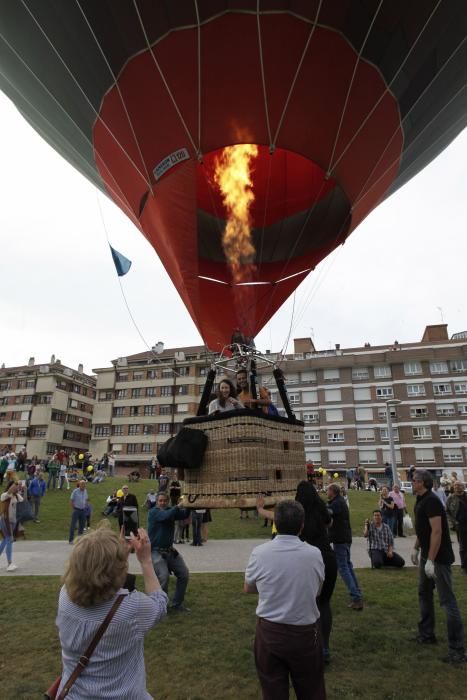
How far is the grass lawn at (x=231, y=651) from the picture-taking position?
379 centimetres

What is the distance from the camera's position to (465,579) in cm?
731

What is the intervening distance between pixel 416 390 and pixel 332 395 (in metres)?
8.89

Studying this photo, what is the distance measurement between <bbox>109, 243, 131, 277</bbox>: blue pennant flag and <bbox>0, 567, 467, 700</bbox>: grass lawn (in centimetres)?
557

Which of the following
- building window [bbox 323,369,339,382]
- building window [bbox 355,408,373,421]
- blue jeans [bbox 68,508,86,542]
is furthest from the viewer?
building window [bbox 323,369,339,382]

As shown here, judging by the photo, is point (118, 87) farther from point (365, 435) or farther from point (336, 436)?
point (365, 435)

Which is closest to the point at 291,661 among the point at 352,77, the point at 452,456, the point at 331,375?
the point at 352,77

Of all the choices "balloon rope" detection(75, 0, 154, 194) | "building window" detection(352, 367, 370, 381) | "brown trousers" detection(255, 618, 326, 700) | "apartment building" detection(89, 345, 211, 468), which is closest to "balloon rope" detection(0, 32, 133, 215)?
"balloon rope" detection(75, 0, 154, 194)

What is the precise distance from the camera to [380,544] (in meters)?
8.16

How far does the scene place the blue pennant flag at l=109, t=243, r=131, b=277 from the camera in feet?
28.2

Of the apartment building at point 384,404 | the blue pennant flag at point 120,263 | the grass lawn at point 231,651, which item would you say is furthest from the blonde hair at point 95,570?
the apartment building at point 384,404

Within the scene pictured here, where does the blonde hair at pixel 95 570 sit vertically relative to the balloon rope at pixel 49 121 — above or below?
below

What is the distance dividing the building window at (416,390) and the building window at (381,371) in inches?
101

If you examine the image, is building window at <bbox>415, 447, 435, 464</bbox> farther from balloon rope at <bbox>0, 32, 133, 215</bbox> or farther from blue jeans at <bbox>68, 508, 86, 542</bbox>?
balloon rope at <bbox>0, 32, 133, 215</bbox>

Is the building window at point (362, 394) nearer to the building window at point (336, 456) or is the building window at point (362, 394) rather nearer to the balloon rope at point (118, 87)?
the building window at point (336, 456)
